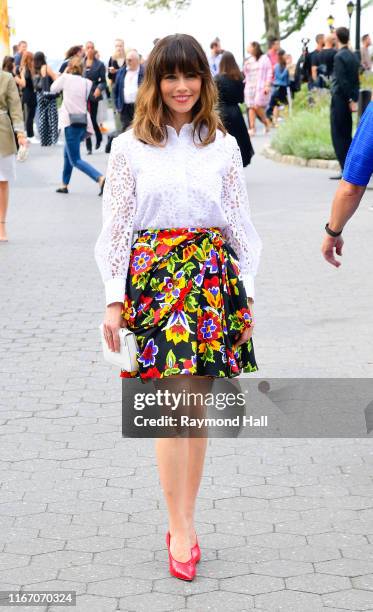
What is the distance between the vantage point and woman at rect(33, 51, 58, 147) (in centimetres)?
2545

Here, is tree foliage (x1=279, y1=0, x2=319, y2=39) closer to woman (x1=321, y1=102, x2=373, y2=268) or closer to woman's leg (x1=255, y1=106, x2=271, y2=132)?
woman's leg (x1=255, y1=106, x2=271, y2=132)

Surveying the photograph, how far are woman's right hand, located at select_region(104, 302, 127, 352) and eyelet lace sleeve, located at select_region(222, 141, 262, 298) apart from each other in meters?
0.44

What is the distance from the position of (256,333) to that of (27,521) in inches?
135

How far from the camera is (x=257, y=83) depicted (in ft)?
94.9

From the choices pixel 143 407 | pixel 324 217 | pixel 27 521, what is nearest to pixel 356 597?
pixel 143 407

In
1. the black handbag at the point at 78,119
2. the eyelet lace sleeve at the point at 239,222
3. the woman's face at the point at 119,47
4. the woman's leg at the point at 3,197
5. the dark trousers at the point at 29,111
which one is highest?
the eyelet lace sleeve at the point at 239,222

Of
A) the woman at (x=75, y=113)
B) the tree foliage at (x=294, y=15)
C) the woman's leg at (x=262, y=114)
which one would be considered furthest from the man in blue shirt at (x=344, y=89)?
the tree foliage at (x=294, y=15)

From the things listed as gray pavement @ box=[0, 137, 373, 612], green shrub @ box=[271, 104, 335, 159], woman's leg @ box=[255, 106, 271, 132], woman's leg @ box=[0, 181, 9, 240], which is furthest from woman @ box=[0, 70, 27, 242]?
woman's leg @ box=[255, 106, 271, 132]

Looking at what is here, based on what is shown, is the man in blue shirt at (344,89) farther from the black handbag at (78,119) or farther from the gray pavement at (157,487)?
the gray pavement at (157,487)

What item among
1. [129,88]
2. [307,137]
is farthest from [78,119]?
[307,137]

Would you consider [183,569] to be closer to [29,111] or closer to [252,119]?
[29,111]

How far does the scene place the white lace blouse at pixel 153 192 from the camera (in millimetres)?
3814

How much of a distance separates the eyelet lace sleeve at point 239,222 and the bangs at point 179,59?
316 mm

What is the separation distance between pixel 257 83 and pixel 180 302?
1015 inches
